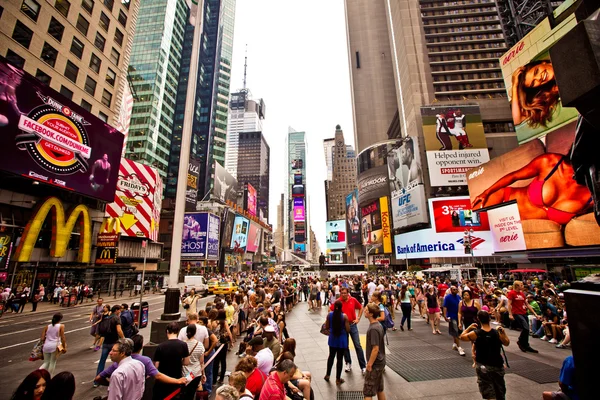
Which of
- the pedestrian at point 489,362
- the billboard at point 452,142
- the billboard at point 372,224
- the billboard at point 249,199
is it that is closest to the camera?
the pedestrian at point 489,362

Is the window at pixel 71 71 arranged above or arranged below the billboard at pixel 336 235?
above

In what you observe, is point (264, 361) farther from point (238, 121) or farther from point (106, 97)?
point (238, 121)

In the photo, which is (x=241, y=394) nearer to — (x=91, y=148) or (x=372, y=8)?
(x=91, y=148)

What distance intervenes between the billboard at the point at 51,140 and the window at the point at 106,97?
566 cm

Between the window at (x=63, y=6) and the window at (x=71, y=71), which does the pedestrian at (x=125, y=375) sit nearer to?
the window at (x=71, y=71)

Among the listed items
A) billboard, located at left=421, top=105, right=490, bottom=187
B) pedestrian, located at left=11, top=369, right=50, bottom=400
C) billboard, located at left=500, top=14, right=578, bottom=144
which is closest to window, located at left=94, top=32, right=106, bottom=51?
pedestrian, located at left=11, top=369, right=50, bottom=400

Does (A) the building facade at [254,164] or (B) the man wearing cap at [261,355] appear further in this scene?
(A) the building facade at [254,164]

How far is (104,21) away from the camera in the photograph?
29.2m

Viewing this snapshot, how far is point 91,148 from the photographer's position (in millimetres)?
23656

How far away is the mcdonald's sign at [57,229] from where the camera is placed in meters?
20.8

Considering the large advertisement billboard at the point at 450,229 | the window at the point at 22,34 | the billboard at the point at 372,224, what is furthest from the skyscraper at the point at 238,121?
the window at the point at 22,34

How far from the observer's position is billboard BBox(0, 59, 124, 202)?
59.2 feet

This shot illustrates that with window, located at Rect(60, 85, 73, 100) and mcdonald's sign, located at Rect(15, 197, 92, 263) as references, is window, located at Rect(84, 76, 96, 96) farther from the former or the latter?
mcdonald's sign, located at Rect(15, 197, 92, 263)

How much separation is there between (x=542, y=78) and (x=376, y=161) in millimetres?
42190
